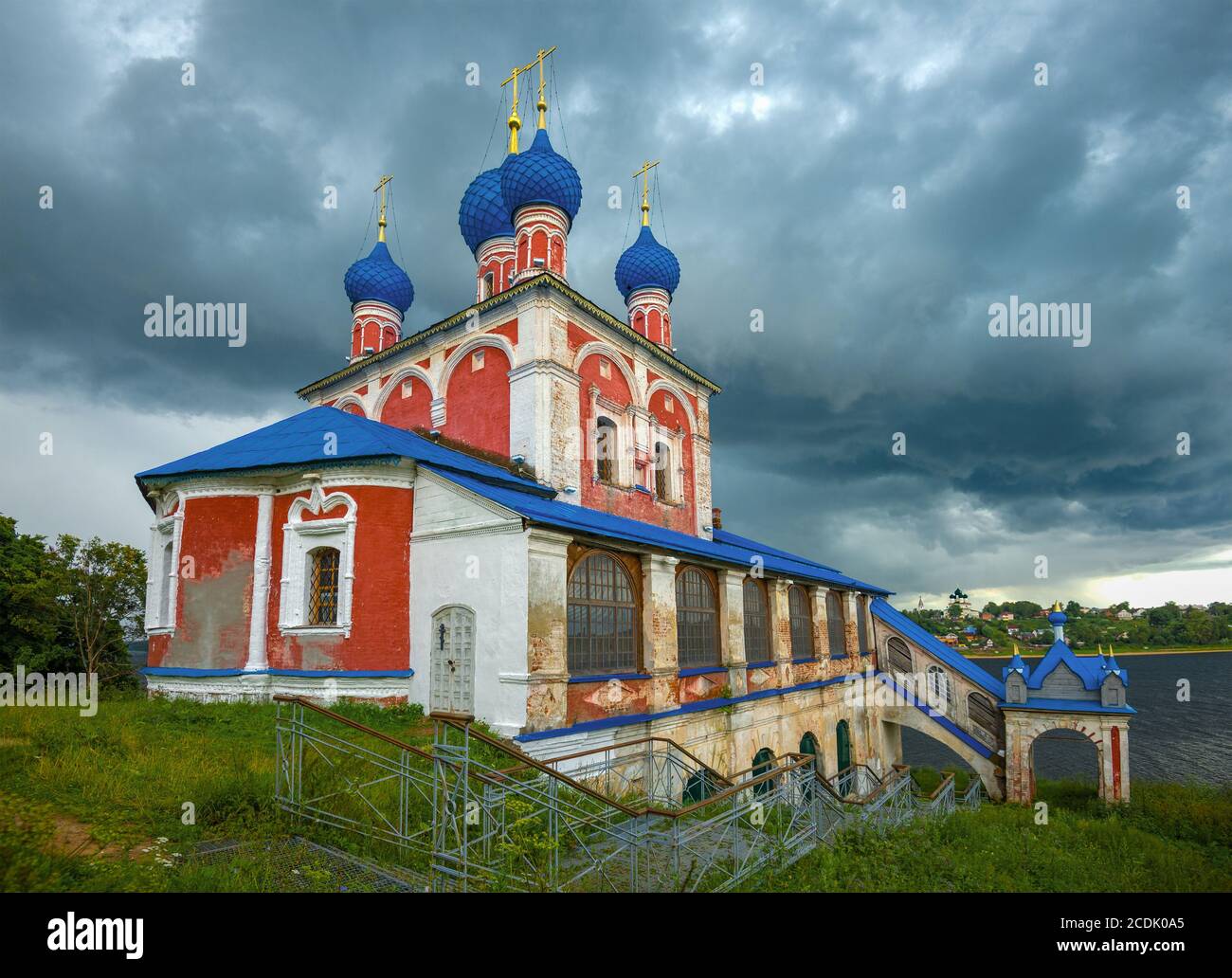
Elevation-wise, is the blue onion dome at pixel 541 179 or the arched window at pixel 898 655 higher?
the blue onion dome at pixel 541 179

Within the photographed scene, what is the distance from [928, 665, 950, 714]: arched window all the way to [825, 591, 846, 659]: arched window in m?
3.20

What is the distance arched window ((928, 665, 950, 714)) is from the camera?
2220 centimetres

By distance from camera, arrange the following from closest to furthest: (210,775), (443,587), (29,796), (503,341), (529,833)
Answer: (29,796) < (529,833) < (210,775) < (443,587) < (503,341)

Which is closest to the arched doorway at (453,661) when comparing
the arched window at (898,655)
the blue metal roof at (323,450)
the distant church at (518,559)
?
the distant church at (518,559)

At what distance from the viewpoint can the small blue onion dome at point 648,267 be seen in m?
25.0

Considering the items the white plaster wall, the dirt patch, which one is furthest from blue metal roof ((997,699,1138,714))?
the dirt patch

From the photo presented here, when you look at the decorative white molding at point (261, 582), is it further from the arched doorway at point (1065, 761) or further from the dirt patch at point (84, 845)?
the arched doorway at point (1065, 761)

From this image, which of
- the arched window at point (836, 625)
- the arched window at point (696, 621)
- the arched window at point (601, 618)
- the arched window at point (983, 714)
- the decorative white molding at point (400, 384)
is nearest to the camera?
the arched window at point (601, 618)

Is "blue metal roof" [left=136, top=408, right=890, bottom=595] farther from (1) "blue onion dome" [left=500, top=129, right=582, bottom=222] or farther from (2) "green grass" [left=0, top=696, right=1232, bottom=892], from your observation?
(1) "blue onion dome" [left=500, top=129, right=582, bottom=222]

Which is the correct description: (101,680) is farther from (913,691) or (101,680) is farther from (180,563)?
(913,691)

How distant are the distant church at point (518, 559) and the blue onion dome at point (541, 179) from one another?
80mm
